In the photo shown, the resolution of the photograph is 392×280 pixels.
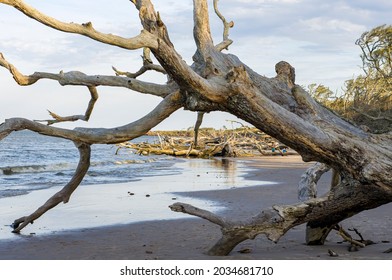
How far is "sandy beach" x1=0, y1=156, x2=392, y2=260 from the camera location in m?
6.98

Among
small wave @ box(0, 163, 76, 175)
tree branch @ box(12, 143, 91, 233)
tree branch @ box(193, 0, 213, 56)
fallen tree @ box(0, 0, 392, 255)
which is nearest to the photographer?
fallen tree @ box(0, 0, 392, 255)

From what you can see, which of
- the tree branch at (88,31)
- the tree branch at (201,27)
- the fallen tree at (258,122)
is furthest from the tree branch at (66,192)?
the tree branch at (88,31)

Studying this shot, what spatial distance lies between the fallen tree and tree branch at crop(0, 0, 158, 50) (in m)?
0.02

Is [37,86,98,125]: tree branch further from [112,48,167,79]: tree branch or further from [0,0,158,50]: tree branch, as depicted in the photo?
[0,0,158,50]: tree branch

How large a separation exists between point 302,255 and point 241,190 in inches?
347

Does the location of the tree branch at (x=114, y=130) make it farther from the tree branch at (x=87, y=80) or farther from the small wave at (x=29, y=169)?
the small wave at (x=29, y=169)

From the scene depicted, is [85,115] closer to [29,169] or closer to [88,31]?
[88,31]

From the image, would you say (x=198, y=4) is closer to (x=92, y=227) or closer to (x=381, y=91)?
(x=92, y=227)

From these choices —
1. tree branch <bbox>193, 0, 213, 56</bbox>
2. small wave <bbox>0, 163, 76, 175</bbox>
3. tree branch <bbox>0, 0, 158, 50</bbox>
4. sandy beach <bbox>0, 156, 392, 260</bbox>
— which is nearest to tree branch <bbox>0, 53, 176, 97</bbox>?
tree branch <bbox>193, 0, 213, 56</bbox>

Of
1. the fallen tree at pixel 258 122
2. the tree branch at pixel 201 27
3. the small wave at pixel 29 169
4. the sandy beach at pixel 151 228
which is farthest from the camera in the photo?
the small wave at pixel 29 169

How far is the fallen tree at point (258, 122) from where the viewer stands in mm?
6246

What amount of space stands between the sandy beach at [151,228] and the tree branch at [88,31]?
2453 mm

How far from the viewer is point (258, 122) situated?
6.55m

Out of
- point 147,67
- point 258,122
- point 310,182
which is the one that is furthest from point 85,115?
point 310,182
